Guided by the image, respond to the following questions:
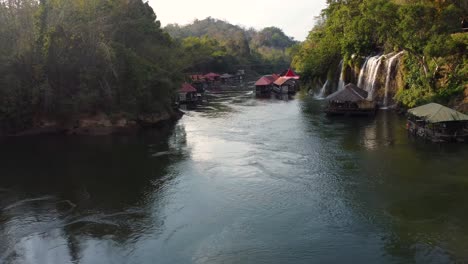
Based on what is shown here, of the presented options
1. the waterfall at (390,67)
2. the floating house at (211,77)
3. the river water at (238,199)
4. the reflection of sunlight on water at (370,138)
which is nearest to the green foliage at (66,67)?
the river water at (238,199)

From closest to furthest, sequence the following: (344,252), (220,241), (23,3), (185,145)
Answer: (344,252), (220,241), (185,145), (23,3)

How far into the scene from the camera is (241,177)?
23.4 metres

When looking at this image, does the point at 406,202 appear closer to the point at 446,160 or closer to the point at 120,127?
the point at 446,160

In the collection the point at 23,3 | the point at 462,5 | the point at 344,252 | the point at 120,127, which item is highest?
the point at 23,3

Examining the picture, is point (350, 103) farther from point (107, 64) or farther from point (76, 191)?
point (76, 191)

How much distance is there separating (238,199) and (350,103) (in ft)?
81.5

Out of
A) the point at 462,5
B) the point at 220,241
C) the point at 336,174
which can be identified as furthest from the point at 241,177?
the point at 462,5

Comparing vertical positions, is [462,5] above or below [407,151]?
above

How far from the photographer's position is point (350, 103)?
41562 millimetres

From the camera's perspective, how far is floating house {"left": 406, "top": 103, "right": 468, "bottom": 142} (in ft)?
88.1

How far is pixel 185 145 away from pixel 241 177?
30.9ft

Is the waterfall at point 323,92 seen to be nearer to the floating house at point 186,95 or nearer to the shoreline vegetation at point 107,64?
the shoreline vegetation at point 107,64

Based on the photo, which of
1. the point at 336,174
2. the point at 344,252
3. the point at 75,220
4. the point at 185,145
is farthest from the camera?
the point at 185,145

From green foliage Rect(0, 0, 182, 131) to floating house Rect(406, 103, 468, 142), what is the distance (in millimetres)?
23056
